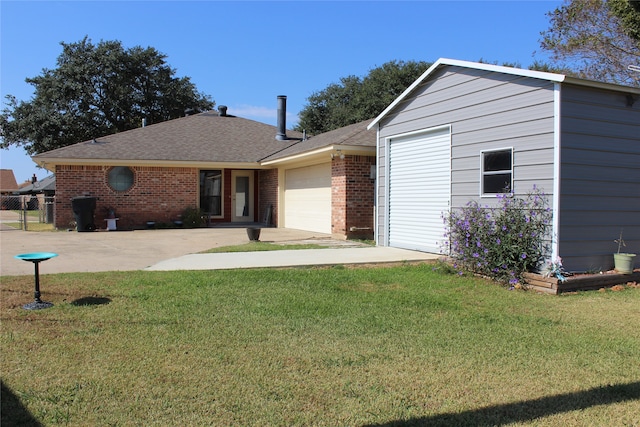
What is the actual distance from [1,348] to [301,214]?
13.7m

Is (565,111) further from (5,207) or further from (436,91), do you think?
(5,207)

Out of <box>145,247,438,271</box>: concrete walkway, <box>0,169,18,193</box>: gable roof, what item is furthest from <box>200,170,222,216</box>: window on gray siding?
<box>0,169,18,193</box>: gable roof

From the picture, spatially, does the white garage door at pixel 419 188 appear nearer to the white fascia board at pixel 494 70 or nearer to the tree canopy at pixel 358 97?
the white fascia board at pixel 494 70

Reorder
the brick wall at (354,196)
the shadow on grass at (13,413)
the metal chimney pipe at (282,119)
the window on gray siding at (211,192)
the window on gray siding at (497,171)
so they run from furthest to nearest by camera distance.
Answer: the metal chimney pipe at (282,119) → the window on gray siding at (211,192) → the brick wall at (354,196) → the window on gray siding at (497,171) → the shadow on grass at (13,413)

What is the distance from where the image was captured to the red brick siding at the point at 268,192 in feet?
65.4

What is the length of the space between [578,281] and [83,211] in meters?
15.4

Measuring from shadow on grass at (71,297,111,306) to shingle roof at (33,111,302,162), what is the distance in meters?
12.8

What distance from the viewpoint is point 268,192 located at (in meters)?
20.8

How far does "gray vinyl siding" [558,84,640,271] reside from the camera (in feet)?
24.8

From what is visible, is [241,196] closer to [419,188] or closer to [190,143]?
[190,143]

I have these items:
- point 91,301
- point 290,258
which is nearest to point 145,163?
point 290,258

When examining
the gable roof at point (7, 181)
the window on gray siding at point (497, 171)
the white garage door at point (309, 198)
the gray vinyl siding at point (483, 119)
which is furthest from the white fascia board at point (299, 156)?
the gable roof at point (7, 181)

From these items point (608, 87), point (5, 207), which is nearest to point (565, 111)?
point (608, 87)

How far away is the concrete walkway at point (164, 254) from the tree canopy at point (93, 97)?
2352 centimetres
